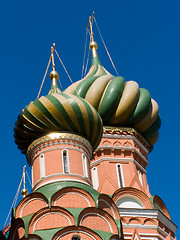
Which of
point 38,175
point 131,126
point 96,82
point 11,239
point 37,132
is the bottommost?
point 11,239

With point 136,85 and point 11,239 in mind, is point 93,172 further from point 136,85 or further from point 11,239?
point 11,239

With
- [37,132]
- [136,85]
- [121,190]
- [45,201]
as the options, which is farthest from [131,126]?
[45,201]

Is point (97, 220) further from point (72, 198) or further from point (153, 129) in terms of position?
point (153, 129)

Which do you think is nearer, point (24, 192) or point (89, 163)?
point (89, 163)

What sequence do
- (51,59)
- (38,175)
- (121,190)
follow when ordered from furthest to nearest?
(51,59)
(121,190)
(38,175)

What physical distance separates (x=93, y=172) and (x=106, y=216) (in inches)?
153

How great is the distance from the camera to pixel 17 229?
10531 mm

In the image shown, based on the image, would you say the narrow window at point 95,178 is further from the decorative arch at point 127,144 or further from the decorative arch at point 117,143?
the decorative arch at point 127,144

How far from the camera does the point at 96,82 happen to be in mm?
14922

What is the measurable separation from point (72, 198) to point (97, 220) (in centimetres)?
60

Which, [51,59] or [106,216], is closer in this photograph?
[106,216]

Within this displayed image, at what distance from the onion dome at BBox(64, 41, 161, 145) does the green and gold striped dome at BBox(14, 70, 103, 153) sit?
263cm

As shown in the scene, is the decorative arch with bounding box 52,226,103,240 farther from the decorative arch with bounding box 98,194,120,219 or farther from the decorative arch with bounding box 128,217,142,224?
the decorative arch with bounding box 128,217,142,224

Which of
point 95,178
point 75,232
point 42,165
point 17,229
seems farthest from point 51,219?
point 95,178
